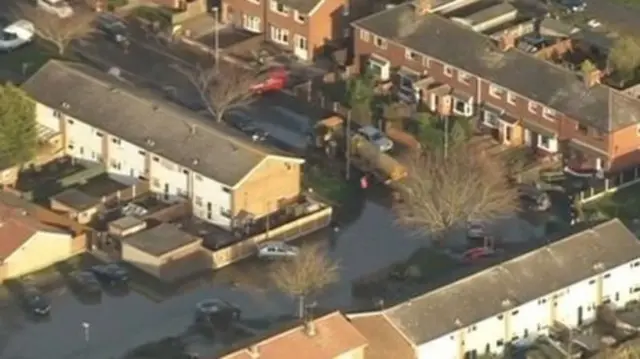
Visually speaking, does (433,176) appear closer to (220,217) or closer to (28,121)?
(220,217)

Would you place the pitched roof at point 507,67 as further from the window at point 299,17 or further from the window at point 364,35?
the window at point 299,17

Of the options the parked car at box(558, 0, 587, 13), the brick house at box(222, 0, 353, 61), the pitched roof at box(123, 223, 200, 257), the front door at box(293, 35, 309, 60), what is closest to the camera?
the pitched roof at box(123, 223, 200, 257)

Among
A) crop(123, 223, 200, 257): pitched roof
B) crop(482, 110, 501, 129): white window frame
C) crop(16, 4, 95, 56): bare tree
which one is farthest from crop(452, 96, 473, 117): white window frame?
crop(16, 4, 95, 56): bare tree

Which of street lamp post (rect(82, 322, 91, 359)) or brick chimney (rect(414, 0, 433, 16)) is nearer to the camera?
street lamp post (rect(82, 322, 91, 359))

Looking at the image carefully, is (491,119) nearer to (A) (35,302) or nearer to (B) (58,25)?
(B) (58,25)

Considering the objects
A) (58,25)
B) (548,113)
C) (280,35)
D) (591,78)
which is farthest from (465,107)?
(58,25)

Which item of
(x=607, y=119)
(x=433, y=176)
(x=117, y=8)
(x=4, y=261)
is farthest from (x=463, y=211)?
(x=117, y=8)

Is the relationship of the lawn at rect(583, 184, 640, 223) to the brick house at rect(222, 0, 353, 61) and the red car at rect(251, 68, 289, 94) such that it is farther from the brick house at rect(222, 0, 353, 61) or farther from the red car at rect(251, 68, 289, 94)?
the brick house at rect(222, 0, 353, 61)
